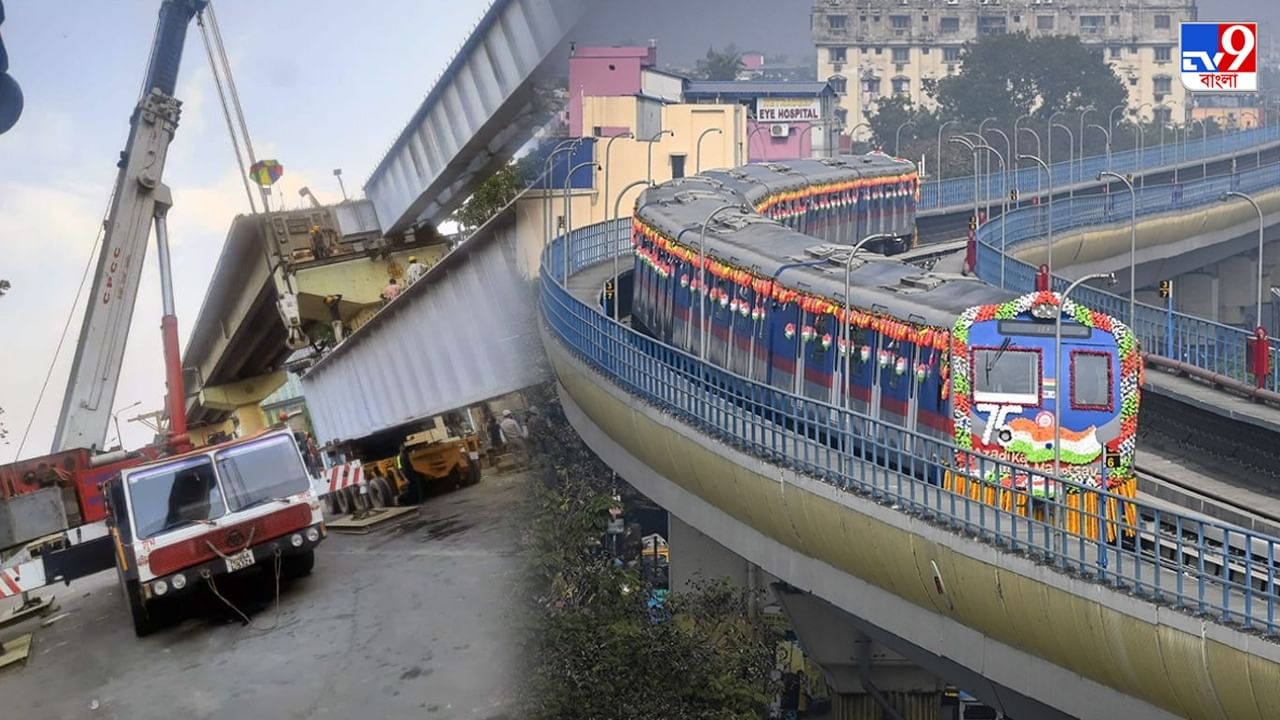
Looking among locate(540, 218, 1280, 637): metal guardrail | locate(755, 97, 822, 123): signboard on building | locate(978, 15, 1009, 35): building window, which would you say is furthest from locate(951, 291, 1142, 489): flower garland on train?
locate(978, 15, 1009, 35): building window

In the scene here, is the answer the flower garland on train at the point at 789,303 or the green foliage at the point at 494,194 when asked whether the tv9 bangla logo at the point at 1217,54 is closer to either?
the flower garland on train at the point at 789,303

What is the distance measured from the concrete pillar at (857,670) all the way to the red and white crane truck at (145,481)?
9227 millimetres

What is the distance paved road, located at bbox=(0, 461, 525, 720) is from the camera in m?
8.76

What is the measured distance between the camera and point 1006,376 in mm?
15297

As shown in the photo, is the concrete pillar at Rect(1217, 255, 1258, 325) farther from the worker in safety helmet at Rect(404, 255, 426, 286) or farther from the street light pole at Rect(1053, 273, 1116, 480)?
the worker in safety helmet at Rect(404, 255, 426, 286)

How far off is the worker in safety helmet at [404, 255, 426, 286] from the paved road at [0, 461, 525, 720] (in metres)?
2.10

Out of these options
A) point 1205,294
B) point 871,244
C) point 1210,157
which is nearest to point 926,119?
point 1210,157

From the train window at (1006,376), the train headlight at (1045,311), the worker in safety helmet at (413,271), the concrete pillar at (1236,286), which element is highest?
the worker in safety helmet at (413,271)

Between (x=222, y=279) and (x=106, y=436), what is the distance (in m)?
1.95

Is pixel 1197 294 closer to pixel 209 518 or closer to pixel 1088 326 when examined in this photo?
pixel 1088 326

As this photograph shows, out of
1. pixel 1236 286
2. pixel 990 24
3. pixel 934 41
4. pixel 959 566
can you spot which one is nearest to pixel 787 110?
pixel 1236 286

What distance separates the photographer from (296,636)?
9.91 meters

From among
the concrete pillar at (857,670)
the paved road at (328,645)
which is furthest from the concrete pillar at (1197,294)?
the paved road at (328,645)

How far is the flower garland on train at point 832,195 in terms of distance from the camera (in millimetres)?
38094
